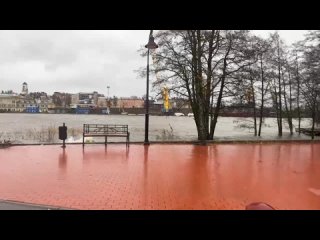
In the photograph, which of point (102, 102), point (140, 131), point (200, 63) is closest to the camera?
point (200, 63)

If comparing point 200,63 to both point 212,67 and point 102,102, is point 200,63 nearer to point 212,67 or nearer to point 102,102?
point 212,67

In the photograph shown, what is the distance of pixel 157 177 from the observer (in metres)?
9.15

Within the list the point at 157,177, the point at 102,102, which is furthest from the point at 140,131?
the point at 102,102

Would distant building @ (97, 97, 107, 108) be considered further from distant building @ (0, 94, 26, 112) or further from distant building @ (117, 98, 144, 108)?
distant building @ (0, 94, 26, 112)

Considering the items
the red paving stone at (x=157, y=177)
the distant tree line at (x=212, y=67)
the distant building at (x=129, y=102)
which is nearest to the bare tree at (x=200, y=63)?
the distant tree line at (x=212, y=67)

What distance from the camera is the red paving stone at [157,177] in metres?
6.90

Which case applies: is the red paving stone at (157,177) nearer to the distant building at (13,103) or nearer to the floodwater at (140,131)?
the floodwater at (140,131)

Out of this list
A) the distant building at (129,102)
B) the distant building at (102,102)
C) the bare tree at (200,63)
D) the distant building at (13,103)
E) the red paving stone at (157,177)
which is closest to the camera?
the red paving stone at (157,177)

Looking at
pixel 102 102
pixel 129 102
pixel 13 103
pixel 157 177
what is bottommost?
pixel 157 177

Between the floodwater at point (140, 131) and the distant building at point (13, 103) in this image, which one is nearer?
the floodwater at point (140, 131)

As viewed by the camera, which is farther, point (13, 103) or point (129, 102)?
point (129, 102)

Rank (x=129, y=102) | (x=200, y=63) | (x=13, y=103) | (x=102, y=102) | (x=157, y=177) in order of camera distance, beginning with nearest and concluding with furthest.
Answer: (x=157, y=177), (x=200, y=63), (x=13, y=103), (x=129, y=102), (x=102, y=102)

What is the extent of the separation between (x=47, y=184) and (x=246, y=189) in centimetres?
456

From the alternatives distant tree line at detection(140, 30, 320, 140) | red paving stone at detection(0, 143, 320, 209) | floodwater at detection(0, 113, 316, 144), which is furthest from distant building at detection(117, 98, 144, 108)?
red paving stone at detection(0, 143, 320, 209)
